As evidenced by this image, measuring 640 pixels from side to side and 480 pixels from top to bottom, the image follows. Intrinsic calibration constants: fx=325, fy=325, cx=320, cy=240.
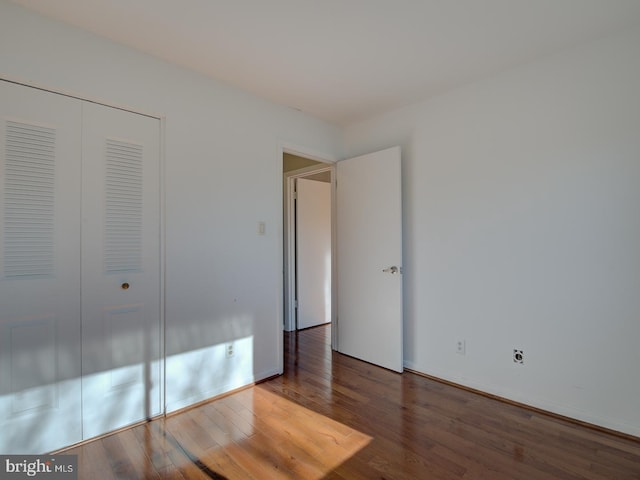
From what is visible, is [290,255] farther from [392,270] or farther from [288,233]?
[392,270]

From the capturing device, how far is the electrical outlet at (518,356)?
95.5 inches

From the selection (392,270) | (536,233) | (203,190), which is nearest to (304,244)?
(392,270)

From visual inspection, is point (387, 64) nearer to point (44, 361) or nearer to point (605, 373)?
point (605, 373)

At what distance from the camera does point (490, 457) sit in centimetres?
184

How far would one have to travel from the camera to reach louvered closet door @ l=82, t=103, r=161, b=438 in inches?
79.1

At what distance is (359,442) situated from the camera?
1.97m

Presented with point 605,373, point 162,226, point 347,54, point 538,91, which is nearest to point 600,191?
point 538,91

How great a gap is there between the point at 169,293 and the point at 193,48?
→ 169cm

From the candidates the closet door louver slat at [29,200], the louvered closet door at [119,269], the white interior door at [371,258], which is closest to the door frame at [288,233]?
the white interior door at [371,258]

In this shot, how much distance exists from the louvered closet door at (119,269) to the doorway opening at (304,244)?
7.10ft

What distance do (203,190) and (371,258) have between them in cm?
170

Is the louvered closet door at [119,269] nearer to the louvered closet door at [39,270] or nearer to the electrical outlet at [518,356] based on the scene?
the louvered closet door at [39,270]

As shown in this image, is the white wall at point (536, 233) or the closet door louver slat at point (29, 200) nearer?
the closet door louver slat at point (29, 200)

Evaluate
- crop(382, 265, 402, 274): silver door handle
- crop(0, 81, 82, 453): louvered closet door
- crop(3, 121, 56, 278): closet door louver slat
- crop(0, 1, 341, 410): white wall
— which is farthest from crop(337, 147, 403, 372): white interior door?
crop(3, 121, 56, 278): closet door louver slat
